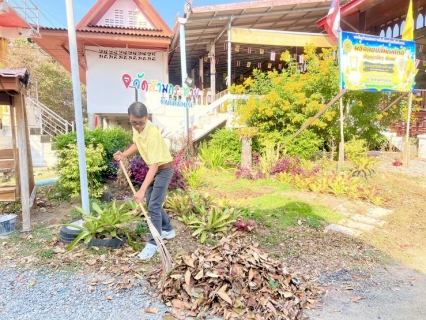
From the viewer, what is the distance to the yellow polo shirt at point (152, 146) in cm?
321

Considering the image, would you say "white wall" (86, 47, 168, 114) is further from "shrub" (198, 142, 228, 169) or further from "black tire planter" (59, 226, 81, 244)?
"black tire planter" (59, 226, 81, 244)

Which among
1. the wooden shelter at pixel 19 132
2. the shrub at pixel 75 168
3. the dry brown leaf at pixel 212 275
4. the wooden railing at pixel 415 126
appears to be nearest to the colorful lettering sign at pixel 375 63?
the wooden railing at pixel 415 126

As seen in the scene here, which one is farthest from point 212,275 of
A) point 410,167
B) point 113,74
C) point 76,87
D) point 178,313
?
point 113,74

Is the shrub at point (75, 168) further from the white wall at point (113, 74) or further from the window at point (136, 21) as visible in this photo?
the window at point (136, 21)

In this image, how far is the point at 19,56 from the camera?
63.1 feet

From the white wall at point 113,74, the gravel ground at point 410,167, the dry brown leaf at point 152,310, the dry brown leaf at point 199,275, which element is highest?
the white wall at point 113,74

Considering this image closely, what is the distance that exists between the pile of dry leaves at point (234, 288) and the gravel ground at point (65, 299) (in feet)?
0.76

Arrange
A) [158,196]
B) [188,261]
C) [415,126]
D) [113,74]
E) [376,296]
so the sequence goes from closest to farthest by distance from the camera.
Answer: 1. [188,261]
2. [376,296]
3. [158,196]
4. [415,126]
5. [113,74]

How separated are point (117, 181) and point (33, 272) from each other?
2939 mm

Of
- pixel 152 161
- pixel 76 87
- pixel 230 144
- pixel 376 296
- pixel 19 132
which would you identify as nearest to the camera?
pixel 376 296

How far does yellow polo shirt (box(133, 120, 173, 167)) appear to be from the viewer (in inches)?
126

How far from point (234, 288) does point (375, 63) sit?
649 cm

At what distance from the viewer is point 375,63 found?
6957 millimetres

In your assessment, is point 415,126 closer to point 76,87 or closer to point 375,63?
point 375,63
